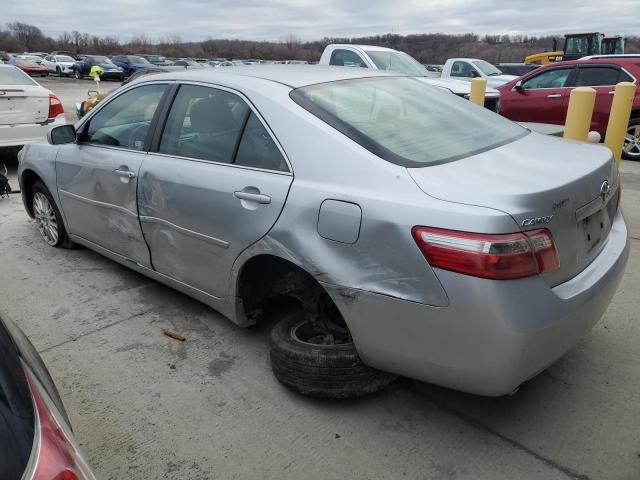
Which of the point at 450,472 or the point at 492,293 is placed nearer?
the point at 492,293

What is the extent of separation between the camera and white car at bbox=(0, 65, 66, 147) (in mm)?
7102

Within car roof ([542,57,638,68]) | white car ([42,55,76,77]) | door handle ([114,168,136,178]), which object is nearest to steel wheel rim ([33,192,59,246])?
door handle ([114,168,136,178])

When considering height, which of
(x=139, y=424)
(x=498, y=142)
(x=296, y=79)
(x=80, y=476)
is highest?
(x=296, y=79)

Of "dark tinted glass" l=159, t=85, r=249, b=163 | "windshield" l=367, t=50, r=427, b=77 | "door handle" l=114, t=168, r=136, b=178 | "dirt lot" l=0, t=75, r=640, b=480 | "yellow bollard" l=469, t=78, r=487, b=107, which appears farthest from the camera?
"windshield" l=367, t=50, r=427, b=77

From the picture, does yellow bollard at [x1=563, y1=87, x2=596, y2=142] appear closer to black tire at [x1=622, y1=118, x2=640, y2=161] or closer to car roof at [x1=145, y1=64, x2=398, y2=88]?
black tire at [x1=622, y1=118, x2=640, y2=161]

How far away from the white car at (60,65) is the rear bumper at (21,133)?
37.1 metres

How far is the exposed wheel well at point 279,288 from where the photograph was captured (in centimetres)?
263

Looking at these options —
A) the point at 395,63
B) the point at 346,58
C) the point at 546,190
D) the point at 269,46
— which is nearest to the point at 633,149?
the point at 395,63

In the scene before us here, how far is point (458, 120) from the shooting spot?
293 cm

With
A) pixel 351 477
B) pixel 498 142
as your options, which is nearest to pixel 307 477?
pixel 351 477

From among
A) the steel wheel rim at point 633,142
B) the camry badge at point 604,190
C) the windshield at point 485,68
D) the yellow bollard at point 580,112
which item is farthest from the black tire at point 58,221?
the windshield at point 485,68

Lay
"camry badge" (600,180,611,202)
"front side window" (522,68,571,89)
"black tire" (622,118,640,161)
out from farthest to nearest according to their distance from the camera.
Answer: "front side window" (522,68,571,89)
"black tire" (622,118,640,161)
"camry badge" (600,180,611,202)

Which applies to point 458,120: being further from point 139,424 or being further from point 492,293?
point 139,424

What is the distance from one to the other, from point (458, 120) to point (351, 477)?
190 centimetres
